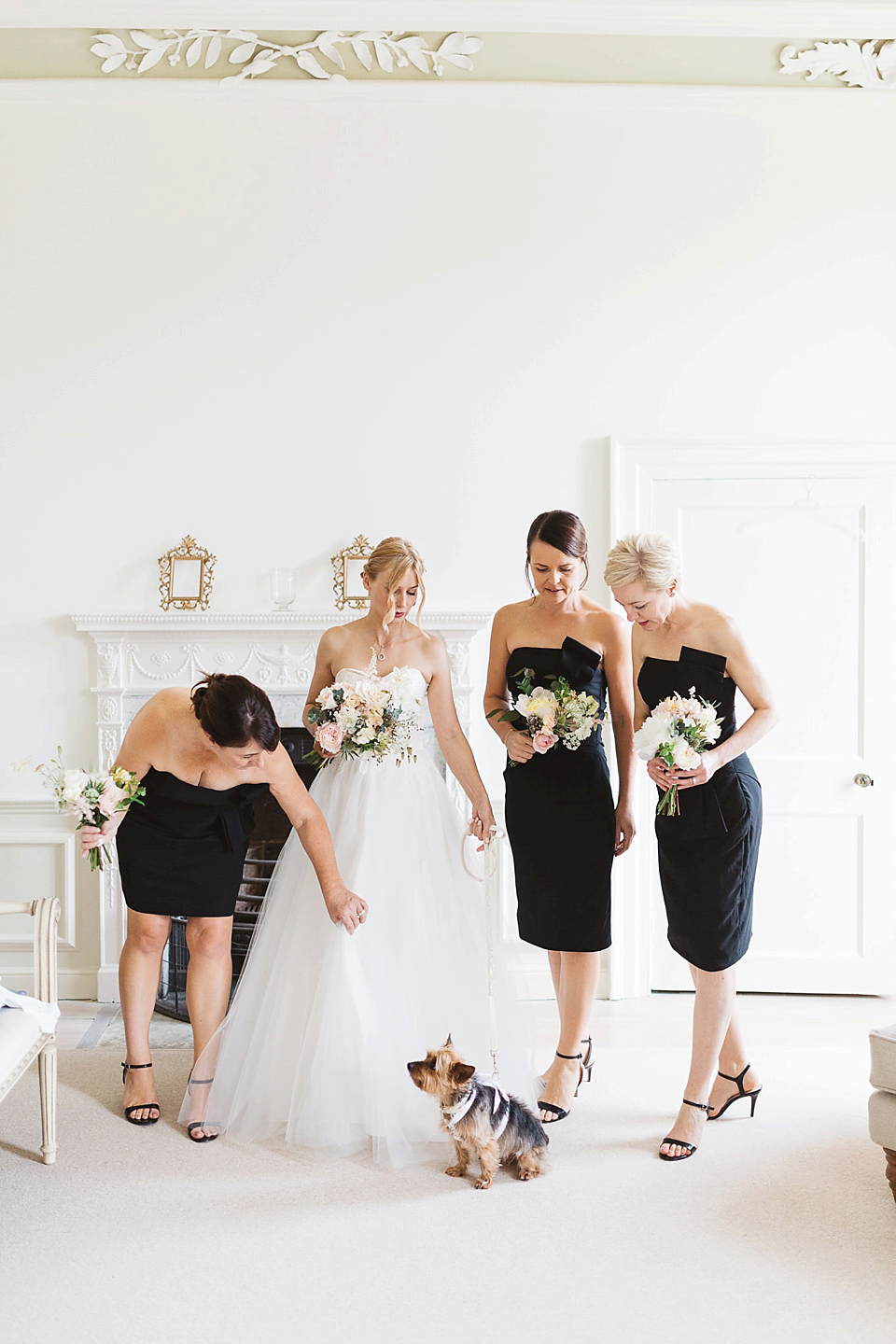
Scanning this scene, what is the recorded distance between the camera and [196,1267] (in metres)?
2.38

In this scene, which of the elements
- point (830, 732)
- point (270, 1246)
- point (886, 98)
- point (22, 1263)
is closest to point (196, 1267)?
point (270, 1246)

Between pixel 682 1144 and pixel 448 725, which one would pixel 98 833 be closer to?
pixel 448 725

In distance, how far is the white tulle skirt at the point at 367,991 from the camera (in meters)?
2.94

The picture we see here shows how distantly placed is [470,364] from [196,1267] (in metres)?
3.62

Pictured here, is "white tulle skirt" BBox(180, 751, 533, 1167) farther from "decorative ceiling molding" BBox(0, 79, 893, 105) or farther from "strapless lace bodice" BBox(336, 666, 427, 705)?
"decorative ceiling molding" BBox(0, 79, 893, 105)

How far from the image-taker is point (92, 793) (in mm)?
2852

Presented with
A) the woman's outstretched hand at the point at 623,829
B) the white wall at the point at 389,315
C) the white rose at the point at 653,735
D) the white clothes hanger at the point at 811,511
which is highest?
the white wall at the point at 389,315

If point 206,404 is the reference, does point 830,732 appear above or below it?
below

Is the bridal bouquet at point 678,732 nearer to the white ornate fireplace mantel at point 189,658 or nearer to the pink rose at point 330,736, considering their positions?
the pink rose at point 330,736

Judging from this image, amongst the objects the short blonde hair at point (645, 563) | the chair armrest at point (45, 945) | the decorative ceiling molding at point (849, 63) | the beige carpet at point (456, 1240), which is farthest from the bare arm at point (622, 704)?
the decorative ceiling molding at point (849, 63)

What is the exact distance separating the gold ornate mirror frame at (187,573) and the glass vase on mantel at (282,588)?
11.8 inches

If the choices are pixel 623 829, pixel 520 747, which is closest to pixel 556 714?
pixel 520 747

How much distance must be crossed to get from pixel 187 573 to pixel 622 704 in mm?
2206

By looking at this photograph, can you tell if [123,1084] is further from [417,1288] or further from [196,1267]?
[417,1288]
